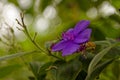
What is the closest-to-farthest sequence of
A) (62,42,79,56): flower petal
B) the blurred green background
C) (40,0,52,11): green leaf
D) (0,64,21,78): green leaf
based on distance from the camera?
1. (62,42,79,56): flower petal
2. (0,64,21,78): green leaf
3. the blurred green background
4. (40,0,52,11): green leaf

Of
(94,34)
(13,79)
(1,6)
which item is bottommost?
(13,79)

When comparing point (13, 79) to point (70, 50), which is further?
point (13, 79)

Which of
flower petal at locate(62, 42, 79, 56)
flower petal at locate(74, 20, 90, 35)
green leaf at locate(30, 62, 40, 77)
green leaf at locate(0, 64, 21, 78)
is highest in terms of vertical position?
flower petal at locate(74, 20, 90, 35)

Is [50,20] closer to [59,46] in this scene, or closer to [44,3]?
[44,3]

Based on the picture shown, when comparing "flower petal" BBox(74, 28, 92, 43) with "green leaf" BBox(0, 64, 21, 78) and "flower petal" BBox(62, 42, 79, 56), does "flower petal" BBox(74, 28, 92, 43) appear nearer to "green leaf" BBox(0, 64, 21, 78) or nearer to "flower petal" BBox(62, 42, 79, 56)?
"flower petal" BBox(62, 42, 79, 56)

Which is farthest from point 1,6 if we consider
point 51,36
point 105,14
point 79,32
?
point 79,32

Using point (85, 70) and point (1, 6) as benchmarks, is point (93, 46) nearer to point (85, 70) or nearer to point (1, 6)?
point (85, 70)

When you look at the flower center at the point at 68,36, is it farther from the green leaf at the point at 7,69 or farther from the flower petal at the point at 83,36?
the green leaf at the point at 7,69

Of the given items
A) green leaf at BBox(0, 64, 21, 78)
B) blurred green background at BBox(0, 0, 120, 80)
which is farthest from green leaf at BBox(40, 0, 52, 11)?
green leaf at BBox(0, 64, 21, 78)

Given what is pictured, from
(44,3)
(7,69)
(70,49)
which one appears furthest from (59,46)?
(44,3)
